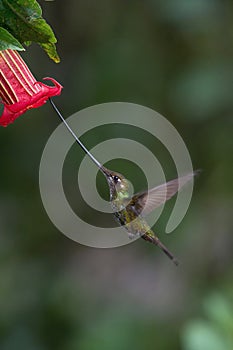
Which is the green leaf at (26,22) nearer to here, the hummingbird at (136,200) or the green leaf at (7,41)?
the green leaf at (7,41)

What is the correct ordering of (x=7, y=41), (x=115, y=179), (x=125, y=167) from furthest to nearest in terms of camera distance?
1. (x=125, y=167)
2. (x=115, y=179)
3. (x=7, y=41)

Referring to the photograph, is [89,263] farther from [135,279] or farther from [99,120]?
[99,120]

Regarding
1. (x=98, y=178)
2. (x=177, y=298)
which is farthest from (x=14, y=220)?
(x=177, y=298)

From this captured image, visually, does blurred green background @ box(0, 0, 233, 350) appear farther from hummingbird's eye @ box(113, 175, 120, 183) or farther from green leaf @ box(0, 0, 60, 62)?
green leaf @ box(0, 0, 60, 62)

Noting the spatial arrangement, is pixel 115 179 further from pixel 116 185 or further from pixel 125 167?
pixel 125 167

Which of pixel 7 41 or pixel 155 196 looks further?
pixel 155 196

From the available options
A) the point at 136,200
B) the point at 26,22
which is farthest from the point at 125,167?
the point at 26,22

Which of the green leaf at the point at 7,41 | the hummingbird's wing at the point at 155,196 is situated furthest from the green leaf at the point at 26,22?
the hummingbird's wing at the point at 155,196
